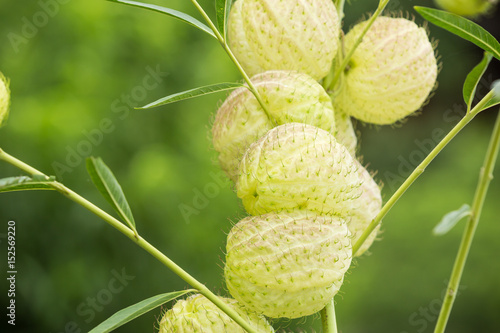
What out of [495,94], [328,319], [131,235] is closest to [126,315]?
[131,235]

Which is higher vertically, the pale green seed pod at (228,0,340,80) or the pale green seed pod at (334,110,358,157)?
the pale green seed pod at (228,0,340,80)

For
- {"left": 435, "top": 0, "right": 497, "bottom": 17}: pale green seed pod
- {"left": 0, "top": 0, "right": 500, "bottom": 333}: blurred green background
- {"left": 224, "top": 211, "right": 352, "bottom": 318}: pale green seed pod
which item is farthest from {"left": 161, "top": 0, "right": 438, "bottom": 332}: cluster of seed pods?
{"left": 0, "top": 0, "right": 500, "bottom": 333}: blurred green background

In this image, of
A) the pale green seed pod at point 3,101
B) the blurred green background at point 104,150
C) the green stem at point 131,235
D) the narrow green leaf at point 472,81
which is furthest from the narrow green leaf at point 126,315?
the blurred green background at point 104,150

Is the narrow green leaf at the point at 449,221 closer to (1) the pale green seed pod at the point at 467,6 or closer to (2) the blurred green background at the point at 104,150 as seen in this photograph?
(1) the pale green seed pod at the point at 467,6

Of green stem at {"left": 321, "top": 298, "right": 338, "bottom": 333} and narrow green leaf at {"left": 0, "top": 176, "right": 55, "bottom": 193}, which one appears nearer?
narrow green leaf at {"left": 0, "top": 176, "right": 55, "bottom": 193}

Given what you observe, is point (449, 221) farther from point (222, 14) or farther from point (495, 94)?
point (222, 14)

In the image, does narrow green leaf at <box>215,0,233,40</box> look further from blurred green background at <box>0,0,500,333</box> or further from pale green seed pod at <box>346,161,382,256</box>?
blurred green background at <box>0,0,500,333</box>

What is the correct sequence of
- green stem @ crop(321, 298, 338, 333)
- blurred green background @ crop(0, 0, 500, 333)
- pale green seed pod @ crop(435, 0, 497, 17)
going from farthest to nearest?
blurred green background @ crop(0, 0, 500, 333) → green stem @ crop(321, 298, 338, 333) → pale green seed pod @ crop(435, 0, 497, 17)
